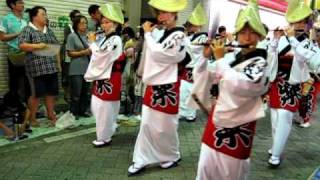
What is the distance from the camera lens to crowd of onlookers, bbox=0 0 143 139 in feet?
18.8

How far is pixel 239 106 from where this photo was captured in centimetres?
289

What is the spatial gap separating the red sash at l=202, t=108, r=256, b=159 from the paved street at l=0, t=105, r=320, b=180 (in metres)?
1.56

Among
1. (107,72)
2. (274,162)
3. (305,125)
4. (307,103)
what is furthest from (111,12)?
(305,125)

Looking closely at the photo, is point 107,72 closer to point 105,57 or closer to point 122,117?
point 105,57

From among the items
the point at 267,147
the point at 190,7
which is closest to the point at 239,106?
the point at 267,147

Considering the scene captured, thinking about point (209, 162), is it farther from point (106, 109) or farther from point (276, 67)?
point (106, 109)

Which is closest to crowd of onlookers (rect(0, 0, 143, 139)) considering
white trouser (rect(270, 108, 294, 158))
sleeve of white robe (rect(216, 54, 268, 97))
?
white trouser (rect(270, 108, 294, 158))

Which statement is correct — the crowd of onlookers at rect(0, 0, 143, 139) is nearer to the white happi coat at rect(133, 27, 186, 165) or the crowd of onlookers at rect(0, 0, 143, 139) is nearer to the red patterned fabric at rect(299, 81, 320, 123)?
the white happi coat at rect(133, 27, 186, 165)

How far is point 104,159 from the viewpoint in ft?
16.4

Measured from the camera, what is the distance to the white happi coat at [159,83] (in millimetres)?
4262

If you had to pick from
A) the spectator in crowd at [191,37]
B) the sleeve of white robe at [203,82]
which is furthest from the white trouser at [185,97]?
the sleeve of white robe at [203,82]

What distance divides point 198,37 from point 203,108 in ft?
12.2

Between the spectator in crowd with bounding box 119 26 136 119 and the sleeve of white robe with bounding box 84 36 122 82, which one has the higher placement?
the sleeve of white robe with bounding box 84 36 122 82

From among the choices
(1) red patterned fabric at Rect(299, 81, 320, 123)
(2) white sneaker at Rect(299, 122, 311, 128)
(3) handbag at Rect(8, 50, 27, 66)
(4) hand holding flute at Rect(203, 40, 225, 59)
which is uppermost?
(4) hand holding flute at Rect(203, 40, 225, 59)
